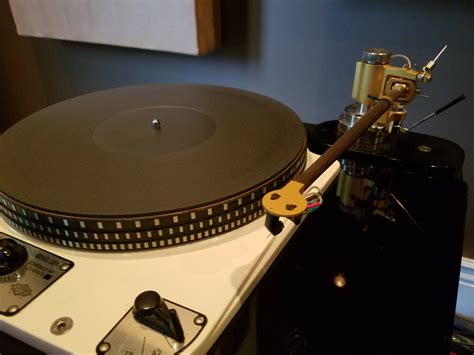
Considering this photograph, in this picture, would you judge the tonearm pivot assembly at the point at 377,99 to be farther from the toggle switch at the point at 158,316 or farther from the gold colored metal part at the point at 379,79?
the toggle switch at the point at 158,316

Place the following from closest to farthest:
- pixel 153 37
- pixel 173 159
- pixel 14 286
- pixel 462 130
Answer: pixel 14 286
pixel 173 159
pixel 462 130
pixel 153 37

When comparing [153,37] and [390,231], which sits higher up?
[153,37]

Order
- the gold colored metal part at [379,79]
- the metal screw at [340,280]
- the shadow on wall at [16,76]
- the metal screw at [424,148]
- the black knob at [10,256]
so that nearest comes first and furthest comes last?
the black knob at [10,256] → the metal screw at [340,280] → the gold colored metal part at [379,79] → the metal screw at [424,148] → the shadow on wall at [16,76]

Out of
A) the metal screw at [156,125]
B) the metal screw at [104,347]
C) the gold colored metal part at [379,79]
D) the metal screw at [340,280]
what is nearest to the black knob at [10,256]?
the metal screw at [104,347]

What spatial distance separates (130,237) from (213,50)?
2.49 ft

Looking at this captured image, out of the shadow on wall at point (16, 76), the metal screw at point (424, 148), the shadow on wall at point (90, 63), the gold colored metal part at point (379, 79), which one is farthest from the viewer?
the shadow on wall at point (16, 76)

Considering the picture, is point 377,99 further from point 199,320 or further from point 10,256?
point 10,256

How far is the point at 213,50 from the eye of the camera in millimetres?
1113

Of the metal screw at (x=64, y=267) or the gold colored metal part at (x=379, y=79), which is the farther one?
the gold colored metal part at (x=379, y=79)

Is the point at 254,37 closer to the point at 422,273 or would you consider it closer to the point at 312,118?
the point at 312,118

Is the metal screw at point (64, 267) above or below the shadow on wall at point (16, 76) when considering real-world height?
above

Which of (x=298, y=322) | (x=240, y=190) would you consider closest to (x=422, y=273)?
(x=298, y=322)

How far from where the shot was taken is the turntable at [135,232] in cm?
41

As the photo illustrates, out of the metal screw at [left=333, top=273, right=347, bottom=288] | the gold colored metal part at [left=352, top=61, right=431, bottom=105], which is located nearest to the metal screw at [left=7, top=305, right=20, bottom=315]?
the metal screw at [left=333, top=273, right=347, bottom=288]
